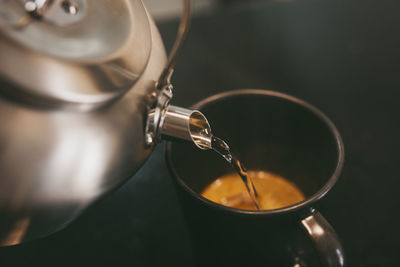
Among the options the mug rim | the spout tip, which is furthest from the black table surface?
the spout tip

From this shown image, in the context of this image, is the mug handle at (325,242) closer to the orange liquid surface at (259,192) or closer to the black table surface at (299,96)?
the black table surface at (299,96)

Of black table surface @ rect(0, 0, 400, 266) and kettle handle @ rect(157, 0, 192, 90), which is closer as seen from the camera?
kettle handle @ rect(157, 0, 192, 90)

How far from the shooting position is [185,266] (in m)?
0.50

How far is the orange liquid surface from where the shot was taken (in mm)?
555

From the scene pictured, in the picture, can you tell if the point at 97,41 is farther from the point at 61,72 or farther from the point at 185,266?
the point at 185,266

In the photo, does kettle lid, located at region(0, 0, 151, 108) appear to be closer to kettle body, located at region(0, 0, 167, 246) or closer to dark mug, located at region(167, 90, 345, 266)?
kettle body, located at region(0, 0, 167, 246)

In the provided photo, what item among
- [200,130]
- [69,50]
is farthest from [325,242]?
[69,50]

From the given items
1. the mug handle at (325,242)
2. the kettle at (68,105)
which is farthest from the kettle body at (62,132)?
the mug handle at (325,242)

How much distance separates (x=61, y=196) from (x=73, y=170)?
3 cm

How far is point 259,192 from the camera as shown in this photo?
0.57 m

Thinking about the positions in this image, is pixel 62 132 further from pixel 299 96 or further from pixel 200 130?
pixel 299 96

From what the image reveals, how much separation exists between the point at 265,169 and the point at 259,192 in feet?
0.16

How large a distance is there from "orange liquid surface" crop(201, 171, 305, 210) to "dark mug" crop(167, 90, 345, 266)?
0.03 ft

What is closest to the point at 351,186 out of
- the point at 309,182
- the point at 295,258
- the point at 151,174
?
the point at 309,182
